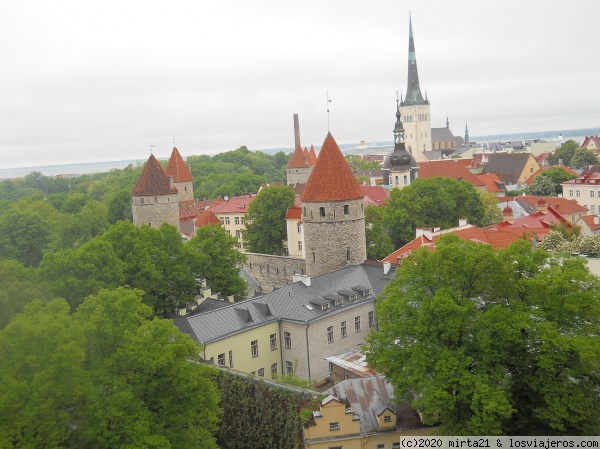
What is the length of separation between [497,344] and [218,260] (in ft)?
A: 63.1

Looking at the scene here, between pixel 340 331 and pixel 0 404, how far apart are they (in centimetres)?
1683

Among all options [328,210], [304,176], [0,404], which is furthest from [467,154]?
[0,404]

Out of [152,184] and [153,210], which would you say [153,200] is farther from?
[152,184]

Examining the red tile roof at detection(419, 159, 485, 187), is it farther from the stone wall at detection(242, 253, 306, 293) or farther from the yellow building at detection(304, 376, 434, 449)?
the yellow building at detection(304, 376, 434, 449)

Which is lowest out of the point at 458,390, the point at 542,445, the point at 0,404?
the point at 542,445

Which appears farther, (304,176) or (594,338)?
(304,176)

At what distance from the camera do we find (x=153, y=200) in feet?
151

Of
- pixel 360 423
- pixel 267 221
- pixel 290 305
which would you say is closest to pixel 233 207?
pixel 267 221

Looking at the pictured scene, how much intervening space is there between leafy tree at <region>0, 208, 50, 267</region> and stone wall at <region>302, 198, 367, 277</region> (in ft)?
76.6

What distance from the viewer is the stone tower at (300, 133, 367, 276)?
112 feet

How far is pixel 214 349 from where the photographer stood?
25656 millimetres

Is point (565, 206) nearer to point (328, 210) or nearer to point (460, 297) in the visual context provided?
point (328, 210)

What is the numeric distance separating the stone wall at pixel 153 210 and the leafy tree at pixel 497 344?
29.1 meters

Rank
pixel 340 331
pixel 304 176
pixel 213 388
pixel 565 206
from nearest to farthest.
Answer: pixel 213 388 < pixel 340 331 < pixel 565 206 < pixel 304 176
